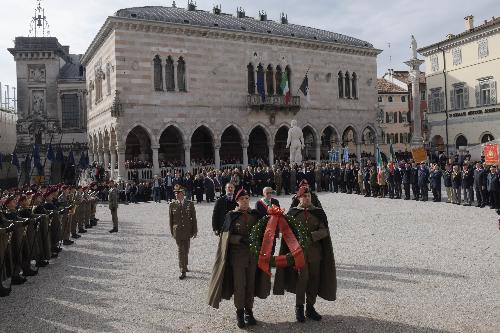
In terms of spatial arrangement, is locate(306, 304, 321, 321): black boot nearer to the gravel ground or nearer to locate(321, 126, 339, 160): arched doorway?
the gravel ground

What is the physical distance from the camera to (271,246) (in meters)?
6.55

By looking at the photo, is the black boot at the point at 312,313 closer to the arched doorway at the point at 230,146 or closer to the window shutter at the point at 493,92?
the arched doorway at the point at 230,146

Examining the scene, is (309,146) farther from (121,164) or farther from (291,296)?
(291,296)

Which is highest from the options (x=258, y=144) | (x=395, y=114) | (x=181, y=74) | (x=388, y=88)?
(x=388, y=88)

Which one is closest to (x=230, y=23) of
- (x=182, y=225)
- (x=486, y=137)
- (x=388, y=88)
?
(x=486, y=137)

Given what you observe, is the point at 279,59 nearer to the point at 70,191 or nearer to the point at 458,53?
the point at 458,53

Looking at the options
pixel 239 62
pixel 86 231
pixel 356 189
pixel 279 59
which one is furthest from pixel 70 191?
pixel 279 59

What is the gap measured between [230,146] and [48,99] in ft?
77.2

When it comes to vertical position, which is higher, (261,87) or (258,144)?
(261,87)

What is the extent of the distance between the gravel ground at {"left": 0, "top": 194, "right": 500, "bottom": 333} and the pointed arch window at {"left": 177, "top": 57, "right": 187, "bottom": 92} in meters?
17.5

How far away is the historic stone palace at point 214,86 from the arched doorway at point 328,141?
0.09 meters

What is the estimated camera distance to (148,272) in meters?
9.91

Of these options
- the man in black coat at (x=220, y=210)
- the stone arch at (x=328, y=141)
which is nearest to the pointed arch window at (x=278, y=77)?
the stone arch at (x=328, y=141)

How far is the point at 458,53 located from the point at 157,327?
36430mm
